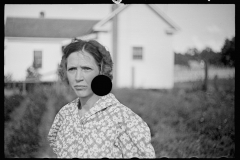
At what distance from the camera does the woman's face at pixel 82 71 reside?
136 centimetres

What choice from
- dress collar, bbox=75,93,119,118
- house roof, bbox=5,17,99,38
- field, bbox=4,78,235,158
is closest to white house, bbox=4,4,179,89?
house roof, bbox=5,17,99,38

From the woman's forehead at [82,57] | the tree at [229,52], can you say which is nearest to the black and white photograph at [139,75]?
the tree at [229,52]

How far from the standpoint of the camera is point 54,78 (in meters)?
1.91

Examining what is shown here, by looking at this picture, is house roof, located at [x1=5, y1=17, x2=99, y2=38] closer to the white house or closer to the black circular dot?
the white house

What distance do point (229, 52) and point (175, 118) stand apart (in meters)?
0.72

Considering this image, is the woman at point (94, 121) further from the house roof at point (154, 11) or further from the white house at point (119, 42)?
the house roof at point (154, 11)

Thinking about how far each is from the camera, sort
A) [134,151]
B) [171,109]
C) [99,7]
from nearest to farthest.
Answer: [134,151]
[99,7]
[171,109]

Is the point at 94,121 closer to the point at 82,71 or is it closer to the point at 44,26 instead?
the point at 82,71

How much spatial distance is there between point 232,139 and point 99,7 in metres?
1.58

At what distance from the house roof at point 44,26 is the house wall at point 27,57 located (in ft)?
0.23

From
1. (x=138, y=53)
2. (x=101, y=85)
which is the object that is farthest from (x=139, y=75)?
(x=101, y=85)

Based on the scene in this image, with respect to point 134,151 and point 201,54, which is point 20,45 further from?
point 201,54

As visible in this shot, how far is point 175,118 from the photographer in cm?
205
